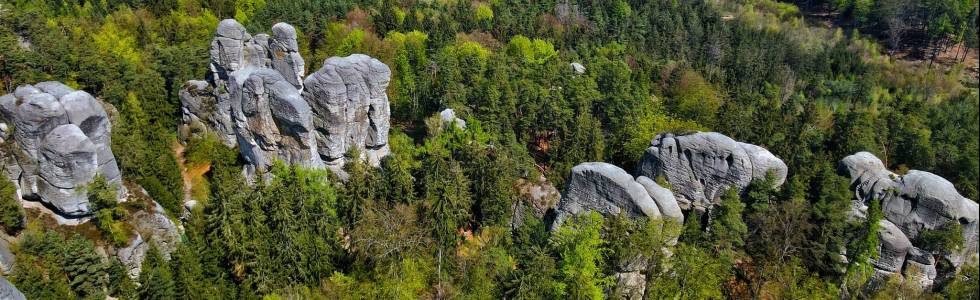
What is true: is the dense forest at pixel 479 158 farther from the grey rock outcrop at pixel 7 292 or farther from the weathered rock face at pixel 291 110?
the grey rock outcrop at pixel 7 292

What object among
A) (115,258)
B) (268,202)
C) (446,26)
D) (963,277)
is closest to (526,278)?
(268,202)

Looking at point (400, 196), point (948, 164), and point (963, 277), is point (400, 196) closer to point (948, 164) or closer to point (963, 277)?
point (963, 277)

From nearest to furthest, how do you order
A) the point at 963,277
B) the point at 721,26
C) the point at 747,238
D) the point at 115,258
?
the point at 115,258 → the point at 963,277 → the point at 747,238 → the point at 721,26

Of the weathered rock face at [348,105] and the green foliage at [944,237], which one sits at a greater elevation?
the weathered rock face at [348,105]

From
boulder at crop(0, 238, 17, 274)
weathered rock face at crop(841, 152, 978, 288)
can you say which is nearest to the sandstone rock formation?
weathered rock face at crop(841, 152, 978, 288)

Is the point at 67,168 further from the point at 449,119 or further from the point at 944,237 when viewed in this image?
the point at 944,237

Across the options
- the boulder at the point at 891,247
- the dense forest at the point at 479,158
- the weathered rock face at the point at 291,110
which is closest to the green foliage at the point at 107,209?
the dense forest at the point at 479,158

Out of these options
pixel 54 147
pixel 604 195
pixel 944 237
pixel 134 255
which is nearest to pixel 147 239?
pixel 134 255

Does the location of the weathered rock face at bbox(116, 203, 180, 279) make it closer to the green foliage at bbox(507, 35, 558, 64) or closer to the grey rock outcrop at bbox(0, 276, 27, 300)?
the grey rock outcrop at bbox(0, 276, 27, 300)
